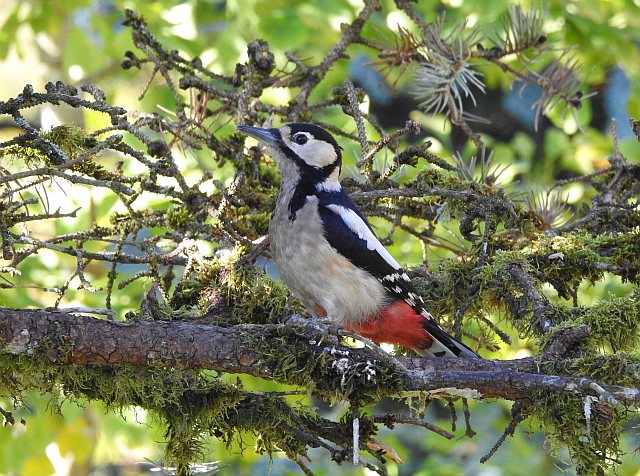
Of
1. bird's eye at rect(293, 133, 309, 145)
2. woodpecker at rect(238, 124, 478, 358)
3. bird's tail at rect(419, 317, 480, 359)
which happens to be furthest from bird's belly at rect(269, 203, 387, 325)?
bird's eye at rect(293, 133, 309, 145)

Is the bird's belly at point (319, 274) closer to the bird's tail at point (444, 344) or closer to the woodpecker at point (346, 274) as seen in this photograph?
the woodpecker at point (346, 274)

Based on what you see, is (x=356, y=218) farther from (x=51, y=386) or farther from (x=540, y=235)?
(x=51, y=386)

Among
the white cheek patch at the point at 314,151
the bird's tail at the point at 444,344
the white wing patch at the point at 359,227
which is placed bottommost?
the bird's tail at the point at 444,344

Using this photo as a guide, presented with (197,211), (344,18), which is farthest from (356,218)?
(344,18)

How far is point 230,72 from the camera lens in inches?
269

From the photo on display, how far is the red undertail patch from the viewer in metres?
3.50

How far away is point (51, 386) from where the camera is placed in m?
2.86

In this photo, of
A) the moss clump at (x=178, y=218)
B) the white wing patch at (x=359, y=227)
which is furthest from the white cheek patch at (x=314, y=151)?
the moss clump at (x=178, y=218)

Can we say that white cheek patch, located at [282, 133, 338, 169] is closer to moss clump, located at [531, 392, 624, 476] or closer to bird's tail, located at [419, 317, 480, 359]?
bird's tail, located at [419, 317, 480, 359]

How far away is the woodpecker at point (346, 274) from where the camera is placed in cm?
343

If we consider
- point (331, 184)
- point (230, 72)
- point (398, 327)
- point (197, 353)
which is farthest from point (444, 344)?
point (230, 72)

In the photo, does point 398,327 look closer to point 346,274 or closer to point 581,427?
point 346,274

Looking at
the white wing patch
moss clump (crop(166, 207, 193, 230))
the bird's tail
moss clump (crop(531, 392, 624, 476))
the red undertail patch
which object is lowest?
moss clump (crop(531, 392, 624, 476))

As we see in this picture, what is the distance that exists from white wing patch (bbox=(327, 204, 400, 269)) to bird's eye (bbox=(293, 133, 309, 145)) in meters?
0.46
